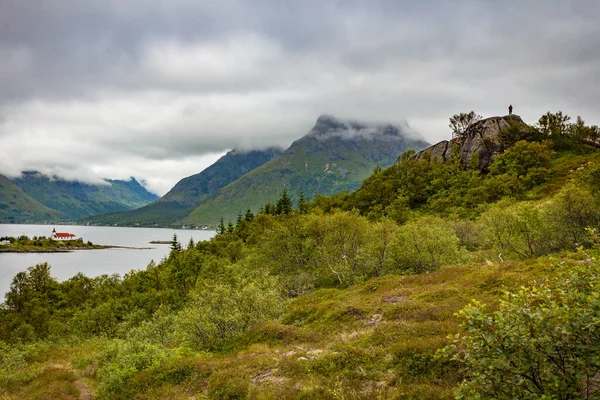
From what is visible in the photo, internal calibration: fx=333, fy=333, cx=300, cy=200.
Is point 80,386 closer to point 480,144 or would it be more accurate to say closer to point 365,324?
point 365,324

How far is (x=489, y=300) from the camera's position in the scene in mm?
19219

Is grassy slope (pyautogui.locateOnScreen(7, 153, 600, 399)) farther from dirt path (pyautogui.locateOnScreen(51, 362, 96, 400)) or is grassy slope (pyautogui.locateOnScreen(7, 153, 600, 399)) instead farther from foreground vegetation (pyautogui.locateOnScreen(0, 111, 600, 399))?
dirt path (pyautogui.locateOnScreen(51, 362, 96, 400))

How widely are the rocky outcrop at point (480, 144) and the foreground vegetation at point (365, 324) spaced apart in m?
53.3

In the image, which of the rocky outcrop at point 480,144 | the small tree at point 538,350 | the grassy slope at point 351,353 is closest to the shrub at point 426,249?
the grassy slope at point 351,353

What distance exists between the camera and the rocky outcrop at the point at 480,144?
10912cm

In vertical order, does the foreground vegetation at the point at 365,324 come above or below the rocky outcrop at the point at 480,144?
below

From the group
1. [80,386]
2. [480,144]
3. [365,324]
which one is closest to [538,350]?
[365,324]

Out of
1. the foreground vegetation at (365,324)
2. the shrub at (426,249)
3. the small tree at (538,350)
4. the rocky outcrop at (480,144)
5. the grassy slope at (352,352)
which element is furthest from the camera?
the rocky outcrop at (480,144)

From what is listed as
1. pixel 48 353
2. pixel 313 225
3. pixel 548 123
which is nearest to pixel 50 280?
pixel 48 353

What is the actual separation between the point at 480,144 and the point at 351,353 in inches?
4570

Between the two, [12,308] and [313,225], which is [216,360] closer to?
[313,225]

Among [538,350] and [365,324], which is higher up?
[538,350]

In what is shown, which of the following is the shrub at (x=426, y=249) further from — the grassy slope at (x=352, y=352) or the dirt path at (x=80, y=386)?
the dirt path at (x=80, y=386)

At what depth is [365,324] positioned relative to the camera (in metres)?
21.4
